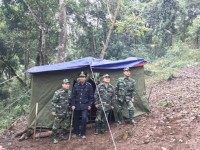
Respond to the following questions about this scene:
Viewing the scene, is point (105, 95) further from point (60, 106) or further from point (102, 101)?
point (60, 106)

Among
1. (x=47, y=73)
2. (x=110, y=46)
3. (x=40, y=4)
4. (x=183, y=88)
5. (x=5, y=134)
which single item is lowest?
(x=5, y=134)

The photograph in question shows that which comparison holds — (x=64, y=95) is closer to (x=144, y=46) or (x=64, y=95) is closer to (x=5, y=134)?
(x=5, y=134)

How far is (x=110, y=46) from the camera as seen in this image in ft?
66.9

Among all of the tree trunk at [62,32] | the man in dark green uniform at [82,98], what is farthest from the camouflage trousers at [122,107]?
the tree trunk at [62,32]

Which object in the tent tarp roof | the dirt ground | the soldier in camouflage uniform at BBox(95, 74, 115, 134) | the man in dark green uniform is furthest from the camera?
the tent tarp roof

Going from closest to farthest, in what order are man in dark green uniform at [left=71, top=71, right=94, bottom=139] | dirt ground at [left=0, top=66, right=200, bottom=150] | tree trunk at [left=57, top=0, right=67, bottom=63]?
dirt ground at [left=0, top=66, right=200, bottom=150], man in dark green uniform at [left=71, top=71, right=94, bottom=139], tree trunk at [left=57, top=0, right=67, bottom=63]

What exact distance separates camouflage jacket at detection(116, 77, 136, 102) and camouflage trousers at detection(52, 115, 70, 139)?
1.42 metres

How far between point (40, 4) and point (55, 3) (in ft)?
2.40

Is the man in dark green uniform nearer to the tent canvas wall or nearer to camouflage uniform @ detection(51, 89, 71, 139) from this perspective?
camouflage uniform @ detection(51, 89, 71, 139)

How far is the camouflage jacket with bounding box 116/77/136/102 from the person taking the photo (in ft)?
26.8

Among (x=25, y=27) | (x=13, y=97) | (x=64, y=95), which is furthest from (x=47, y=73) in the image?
(x=13, y=97)

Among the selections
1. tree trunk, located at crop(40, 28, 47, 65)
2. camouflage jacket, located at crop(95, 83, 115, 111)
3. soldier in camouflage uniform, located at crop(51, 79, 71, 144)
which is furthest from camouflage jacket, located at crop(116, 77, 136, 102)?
tree trunk, located at crop(40, 28, 47, 65)

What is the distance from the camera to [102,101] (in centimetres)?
782

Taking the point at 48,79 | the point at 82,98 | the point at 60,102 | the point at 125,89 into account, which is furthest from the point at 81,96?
the point at 48,79
